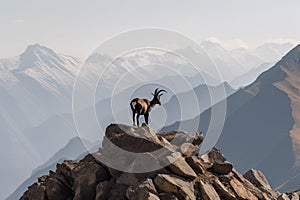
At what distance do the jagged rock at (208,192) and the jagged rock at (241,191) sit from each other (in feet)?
11.1

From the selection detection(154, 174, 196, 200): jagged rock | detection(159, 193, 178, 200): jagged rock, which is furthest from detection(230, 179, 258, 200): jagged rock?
detection(159, 193, 178, 200): jagged rock

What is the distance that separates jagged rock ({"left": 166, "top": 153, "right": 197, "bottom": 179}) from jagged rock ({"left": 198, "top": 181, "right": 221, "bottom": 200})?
1120 mm

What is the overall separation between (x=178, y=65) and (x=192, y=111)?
5.53 metres

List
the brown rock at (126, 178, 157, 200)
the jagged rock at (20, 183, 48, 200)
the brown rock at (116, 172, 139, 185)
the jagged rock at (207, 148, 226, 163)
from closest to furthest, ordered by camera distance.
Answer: the brown rock at (126, 178, 157, 200) < the brown rock at (116, 172, 139, 185) < the jagged rock at (20, 183, 48, 200) < the jagged rock at (207, 148, 226, 163)

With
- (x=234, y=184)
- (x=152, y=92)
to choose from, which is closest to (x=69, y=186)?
(x=152, y=92)

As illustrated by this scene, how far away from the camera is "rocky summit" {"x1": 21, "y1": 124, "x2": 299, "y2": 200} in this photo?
43.7 m

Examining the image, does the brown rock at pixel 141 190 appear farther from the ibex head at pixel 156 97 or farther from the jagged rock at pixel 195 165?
the ibex head at pixel 156 97

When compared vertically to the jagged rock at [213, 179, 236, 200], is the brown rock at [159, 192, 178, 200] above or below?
above

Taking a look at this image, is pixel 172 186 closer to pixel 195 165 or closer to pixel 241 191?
pixel 195 165

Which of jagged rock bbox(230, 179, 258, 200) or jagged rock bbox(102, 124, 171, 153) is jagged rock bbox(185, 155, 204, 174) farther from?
jagged rock bbox(230, 179, 258, 200)

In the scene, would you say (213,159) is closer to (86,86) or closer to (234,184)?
(234,184)

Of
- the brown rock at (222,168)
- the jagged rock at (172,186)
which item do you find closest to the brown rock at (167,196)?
the jagged rock at (172,186)

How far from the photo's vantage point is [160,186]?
Result: 43438 millimetres

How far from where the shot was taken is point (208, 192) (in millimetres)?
44469
